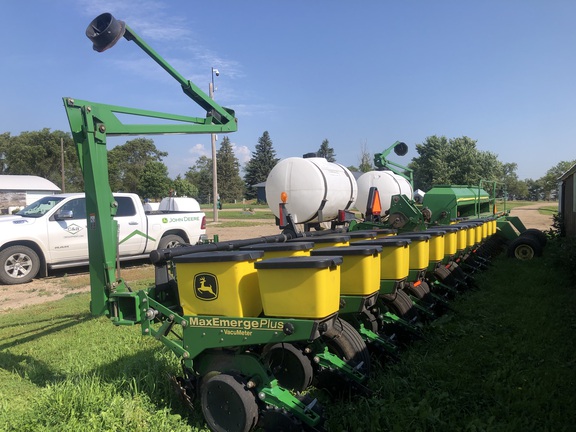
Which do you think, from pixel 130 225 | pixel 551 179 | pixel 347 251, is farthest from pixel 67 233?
pixel 551 179

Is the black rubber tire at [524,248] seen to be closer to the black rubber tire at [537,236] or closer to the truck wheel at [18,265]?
the black rubber tire at [537,236]

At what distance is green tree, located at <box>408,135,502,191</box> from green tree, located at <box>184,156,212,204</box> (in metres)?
51.8

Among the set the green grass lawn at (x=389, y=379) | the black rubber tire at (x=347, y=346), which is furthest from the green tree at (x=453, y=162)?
the black rubber tire at (x=347, y=346)

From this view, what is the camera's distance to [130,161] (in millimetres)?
72125

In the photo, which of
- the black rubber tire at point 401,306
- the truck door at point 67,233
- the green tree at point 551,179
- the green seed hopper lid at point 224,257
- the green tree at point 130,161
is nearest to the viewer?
the green seed hopper lid at point 224,257

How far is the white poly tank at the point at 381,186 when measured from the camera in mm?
10055

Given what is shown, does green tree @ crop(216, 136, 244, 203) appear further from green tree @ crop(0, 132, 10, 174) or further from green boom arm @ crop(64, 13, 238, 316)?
green boom arm @ crop(64, 13, 238, 316)

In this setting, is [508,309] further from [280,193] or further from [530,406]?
[280,193]

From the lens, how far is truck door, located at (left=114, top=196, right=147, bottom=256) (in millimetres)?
11195

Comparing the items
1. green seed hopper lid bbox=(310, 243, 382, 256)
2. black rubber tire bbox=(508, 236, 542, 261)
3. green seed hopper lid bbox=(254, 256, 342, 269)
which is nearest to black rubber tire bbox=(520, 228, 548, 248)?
black rubber tire bbox=(508, 236, 542, 261)

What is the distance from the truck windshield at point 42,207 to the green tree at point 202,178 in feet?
252

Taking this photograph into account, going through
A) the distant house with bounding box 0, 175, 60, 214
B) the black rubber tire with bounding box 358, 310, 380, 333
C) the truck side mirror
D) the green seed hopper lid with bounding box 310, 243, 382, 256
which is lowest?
the black rubber tire with bounding box 358, 310, 380, 333

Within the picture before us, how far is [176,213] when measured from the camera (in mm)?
12445

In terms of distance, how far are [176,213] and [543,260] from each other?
31.9ft
